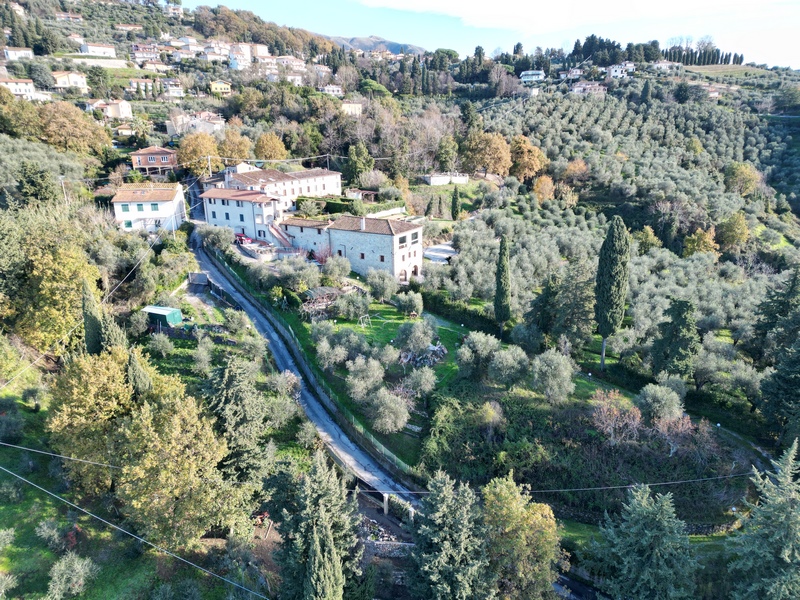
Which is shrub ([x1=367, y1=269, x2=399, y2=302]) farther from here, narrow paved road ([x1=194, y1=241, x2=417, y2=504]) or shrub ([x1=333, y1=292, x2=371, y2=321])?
narrow paved road ([x1=194, y1=241, x2=417, y2=504])

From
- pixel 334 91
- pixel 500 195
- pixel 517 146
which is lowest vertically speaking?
pixel 500 195

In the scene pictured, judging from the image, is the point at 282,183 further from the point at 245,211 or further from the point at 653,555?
the point at 653,555

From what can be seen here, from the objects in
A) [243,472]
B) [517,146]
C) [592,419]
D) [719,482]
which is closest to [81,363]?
[243,472]

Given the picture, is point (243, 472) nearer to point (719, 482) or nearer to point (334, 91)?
point (719, 482)

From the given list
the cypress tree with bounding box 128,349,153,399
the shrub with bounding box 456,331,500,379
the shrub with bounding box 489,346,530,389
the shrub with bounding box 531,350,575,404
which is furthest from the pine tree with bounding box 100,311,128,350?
the shrub with bounding box 531,350,575,404

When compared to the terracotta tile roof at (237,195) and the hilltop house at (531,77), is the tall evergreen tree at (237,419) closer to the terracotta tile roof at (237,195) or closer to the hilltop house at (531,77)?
the terracotta tile roof at (237,195)

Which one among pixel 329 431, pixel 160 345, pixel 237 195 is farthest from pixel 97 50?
pixel 329 431

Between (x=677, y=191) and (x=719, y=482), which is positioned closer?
(x=719, y=482)
